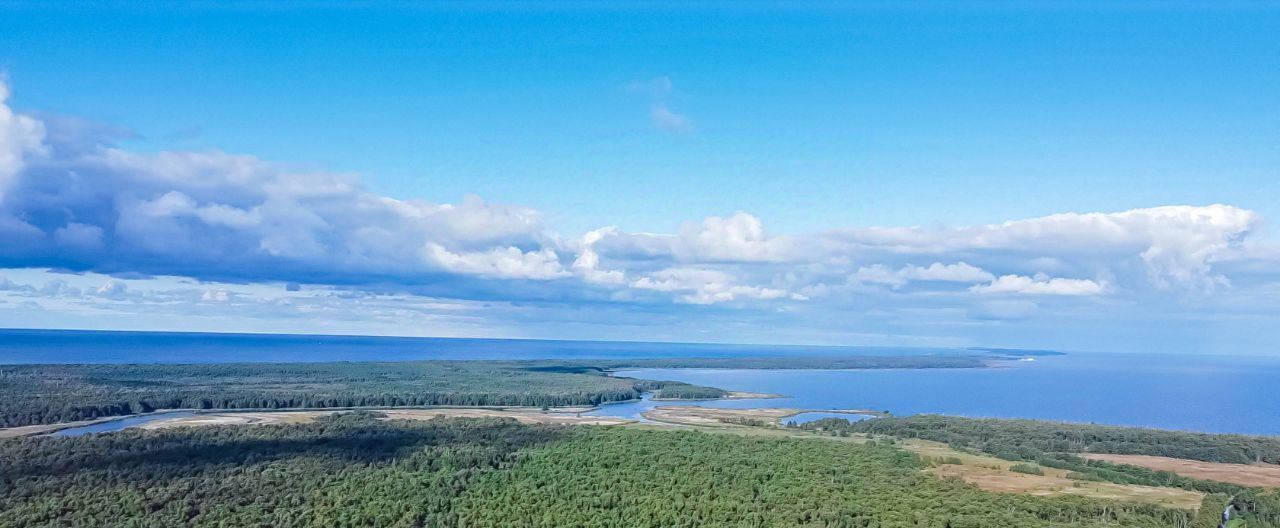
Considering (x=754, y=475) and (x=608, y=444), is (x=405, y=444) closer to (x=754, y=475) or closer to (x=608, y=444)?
(x=608, y=444)

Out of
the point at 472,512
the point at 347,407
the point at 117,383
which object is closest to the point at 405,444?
the point at 472,512

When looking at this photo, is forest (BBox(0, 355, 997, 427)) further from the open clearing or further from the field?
the field

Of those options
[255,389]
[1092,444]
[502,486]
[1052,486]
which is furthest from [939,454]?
[255,389]

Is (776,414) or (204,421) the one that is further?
(776,414)

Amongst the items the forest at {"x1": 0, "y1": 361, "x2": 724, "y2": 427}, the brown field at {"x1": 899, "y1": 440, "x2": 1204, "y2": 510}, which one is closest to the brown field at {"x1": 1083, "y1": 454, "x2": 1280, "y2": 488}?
the brown field at {"x1": 899, "y1": 440, "x2": 1204, "y2": 510}

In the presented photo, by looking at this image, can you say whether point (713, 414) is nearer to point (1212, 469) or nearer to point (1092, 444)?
point (1092, 444)
